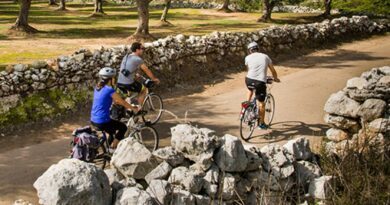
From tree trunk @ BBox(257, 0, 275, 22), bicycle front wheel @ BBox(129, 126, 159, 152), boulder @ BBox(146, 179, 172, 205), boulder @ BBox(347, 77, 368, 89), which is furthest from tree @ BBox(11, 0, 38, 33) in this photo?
boulder @ BBox(146, 179, 172, 205)

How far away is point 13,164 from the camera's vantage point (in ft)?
32.9

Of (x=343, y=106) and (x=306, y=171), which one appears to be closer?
(x=306, y=171)

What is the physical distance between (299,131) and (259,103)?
5.45 ft

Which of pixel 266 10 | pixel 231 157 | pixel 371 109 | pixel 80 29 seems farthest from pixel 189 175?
pixel 266 10

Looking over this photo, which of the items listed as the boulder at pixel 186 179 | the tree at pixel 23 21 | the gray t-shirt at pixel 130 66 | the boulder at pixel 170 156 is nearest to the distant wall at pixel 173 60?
the gray t-shirt at pixel 130 66

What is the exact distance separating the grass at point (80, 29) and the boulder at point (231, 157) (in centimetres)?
1201

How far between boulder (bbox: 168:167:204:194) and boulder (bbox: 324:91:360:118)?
4965mm

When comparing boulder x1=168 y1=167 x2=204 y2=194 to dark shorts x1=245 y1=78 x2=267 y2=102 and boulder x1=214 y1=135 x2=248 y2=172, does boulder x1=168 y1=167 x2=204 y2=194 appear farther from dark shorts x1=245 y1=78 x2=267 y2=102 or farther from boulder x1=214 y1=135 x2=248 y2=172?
dark shorts x1=245 y1=78 x2=267 y2=102

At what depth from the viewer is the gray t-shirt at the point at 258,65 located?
11258 millimetres

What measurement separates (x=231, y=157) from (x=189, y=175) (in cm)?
88

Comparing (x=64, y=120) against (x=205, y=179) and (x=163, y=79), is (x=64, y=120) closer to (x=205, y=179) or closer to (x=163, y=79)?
(x=163, y=79)

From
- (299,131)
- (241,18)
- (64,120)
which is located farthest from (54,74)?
(241,18)

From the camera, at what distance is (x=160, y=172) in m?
7.10

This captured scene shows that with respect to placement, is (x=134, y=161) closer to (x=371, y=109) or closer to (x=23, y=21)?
(x=371, y=109)
